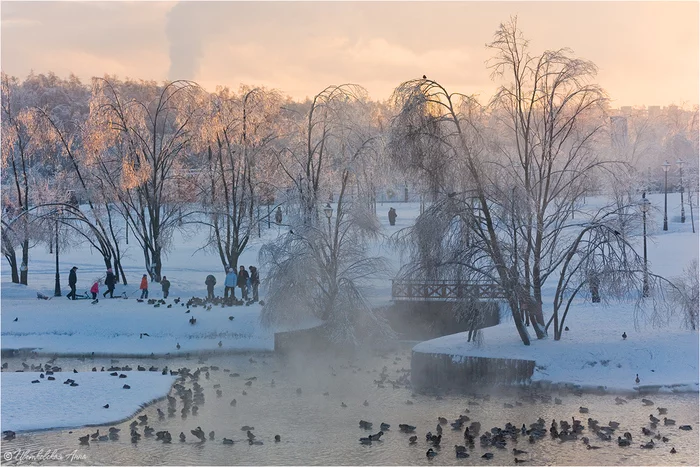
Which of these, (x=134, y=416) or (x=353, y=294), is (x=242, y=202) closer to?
(x=353, y=294)

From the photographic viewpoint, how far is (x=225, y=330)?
3098 cm

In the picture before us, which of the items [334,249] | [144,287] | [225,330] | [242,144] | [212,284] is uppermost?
[242,144]

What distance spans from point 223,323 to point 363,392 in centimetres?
1041

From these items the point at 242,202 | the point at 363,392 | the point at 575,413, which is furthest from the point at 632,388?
the point at 242,202

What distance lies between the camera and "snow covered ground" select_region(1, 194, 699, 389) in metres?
23.6

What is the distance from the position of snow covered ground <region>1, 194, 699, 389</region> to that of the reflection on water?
172 cm

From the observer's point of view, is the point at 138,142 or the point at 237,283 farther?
the point at 138,142

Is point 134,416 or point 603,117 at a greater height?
point 603,117

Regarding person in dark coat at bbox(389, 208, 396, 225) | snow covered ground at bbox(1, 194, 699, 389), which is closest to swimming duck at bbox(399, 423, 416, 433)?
snow covered ground at bbox(1, 194, 699, 389)

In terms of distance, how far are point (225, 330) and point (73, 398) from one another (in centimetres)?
1061

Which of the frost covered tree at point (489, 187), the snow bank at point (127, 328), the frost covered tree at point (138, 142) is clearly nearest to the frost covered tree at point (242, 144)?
the frost covered tree at point (138, 142)

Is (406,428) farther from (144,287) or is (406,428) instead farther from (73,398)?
(144,287)

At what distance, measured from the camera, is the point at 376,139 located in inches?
1193

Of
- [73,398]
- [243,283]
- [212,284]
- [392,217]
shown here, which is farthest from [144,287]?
[392,217]
